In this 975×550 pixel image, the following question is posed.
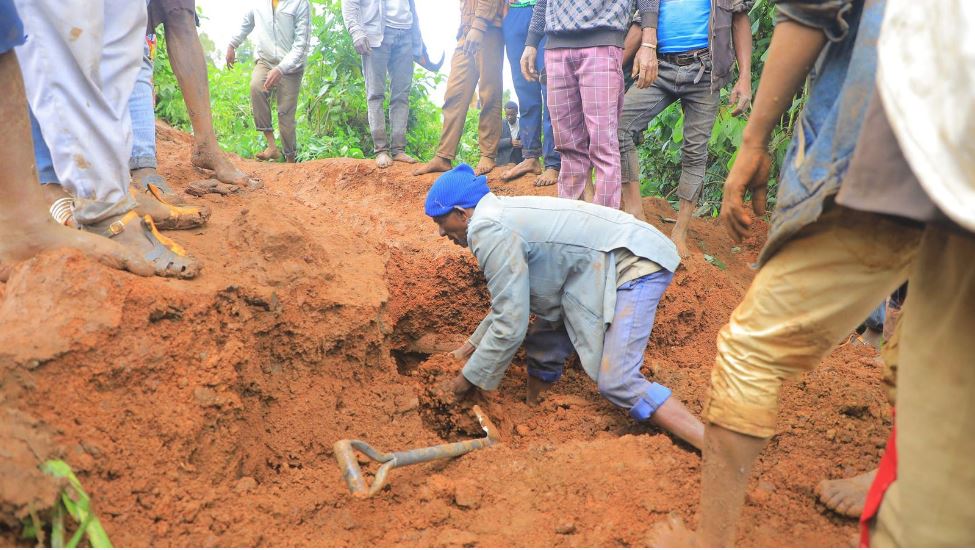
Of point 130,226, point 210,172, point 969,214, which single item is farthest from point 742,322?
point 210,172

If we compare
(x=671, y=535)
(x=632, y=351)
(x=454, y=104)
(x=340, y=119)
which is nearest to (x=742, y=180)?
(x=671, y=535)

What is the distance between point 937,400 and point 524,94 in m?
4.41

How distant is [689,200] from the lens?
4359 millimetres

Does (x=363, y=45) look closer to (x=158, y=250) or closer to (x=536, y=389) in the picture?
(x=536, y=389)

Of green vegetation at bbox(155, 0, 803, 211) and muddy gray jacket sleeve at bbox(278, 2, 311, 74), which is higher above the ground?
muddy gray jacket sleeve at bbox(278, 2, 311, 74)

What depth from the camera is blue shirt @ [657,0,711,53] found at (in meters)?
4.06

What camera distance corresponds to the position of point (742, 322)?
1.55 m

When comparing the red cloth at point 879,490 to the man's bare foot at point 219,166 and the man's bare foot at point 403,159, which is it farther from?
the man's bare foot at point 403,159

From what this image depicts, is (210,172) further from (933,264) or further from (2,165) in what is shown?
(933,264)

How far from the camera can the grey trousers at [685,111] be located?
4.08 metres

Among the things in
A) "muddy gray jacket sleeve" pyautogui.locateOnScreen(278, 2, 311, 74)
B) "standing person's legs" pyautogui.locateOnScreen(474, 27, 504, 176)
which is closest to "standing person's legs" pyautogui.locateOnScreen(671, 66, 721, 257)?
"standing person's legs" pyautogui.locateOnScreen(474, 27, 504, 176)

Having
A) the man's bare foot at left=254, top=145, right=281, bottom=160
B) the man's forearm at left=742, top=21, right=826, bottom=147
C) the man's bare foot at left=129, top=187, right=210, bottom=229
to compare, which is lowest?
the man's bare foot at left=254, top=145, right=281, bottom=160

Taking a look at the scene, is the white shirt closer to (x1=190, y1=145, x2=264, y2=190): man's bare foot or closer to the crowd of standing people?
the crowd of standing people

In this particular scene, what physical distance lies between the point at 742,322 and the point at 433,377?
2111 mm
